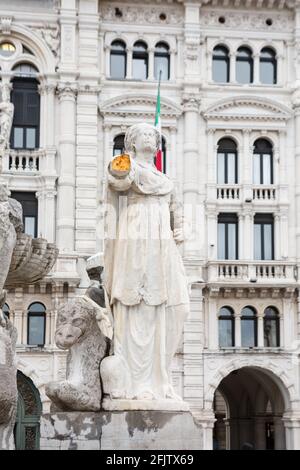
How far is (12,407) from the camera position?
616 centimetres

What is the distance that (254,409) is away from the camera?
34.2 metres

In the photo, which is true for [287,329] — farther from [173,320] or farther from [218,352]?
[173,320]

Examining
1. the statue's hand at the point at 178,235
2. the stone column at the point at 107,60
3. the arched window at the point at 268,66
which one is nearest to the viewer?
the statue's hand at the point at 178,235

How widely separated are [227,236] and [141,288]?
75.8 feet

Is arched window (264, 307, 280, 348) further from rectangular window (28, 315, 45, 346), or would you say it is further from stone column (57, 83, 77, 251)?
rectangular window (28, 315, 45, 346)

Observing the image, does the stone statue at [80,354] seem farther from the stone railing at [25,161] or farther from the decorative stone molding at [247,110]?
the decorative stone molding at [247,110]

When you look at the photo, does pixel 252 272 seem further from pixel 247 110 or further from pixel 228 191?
pixel 247 110

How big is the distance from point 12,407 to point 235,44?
2545cm

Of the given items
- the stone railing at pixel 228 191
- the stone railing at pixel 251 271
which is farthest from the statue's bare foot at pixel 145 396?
the stone railing at pixel 228 191

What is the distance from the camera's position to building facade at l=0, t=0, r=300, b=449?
28.2 m

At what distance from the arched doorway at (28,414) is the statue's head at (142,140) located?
21.4 metres

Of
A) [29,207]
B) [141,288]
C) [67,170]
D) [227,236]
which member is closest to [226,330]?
[227,236]

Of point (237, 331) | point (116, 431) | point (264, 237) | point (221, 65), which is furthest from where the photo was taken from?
point (221, 65)

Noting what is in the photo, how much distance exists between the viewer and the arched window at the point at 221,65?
3025 centimetres
